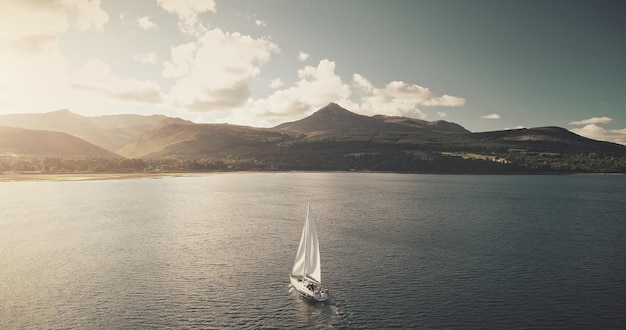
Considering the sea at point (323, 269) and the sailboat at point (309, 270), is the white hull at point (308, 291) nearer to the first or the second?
the sailboat at point (309, 270)

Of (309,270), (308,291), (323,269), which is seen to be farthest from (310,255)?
(323,269)

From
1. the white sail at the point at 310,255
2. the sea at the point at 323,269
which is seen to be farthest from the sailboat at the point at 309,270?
the sea at the point at 323,269

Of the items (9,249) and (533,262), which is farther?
(9,249)

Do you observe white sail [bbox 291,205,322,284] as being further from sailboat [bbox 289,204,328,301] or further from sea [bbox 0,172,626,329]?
sea [bbox 0,172,626,329]

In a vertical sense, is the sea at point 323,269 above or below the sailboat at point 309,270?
below

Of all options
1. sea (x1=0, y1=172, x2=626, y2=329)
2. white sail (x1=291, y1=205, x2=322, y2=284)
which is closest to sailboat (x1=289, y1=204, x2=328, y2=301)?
white sail (x1=291, y1=205, x2=322, y2=284)

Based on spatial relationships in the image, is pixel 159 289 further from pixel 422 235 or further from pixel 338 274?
pixel 422 235

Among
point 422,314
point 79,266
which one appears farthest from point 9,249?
point 422,314
